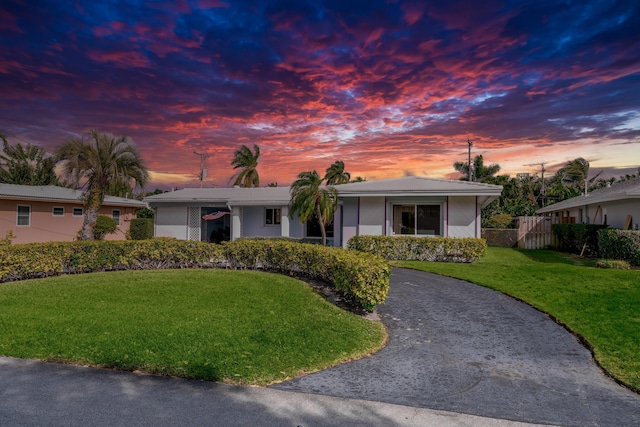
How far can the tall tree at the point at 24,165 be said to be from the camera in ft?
114

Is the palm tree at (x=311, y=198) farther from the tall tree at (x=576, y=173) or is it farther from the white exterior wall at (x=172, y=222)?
the tall tree at (x=576, y=173)

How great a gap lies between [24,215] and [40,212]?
2.74ft

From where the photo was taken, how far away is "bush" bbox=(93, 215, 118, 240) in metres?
25.1

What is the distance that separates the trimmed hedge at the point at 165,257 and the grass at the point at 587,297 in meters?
4.41

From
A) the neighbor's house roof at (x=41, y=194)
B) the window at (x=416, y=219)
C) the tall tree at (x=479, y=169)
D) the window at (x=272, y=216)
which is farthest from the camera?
the tall tree at (x=479, y=169)

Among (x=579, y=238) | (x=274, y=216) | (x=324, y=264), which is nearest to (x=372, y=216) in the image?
(x=274, y=216)

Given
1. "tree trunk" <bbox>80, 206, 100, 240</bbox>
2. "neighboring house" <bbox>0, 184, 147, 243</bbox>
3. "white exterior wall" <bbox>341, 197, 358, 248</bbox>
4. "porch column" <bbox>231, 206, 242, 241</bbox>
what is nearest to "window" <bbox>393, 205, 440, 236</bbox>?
"white exterior wall" <bbox>341, 197, 358, 248</bbox>

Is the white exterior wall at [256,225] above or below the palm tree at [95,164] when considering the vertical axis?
below

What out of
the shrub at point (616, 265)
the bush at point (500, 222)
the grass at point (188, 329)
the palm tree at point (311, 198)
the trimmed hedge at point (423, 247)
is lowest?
the grass at point (188, 329)

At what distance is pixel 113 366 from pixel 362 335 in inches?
144

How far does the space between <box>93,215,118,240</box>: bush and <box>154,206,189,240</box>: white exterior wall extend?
433cm

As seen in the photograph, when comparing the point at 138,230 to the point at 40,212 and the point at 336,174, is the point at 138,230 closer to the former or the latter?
the point at 40,212

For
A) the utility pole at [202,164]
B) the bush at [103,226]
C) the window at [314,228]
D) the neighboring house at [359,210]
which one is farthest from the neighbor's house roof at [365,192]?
the utility pole at [202,164]

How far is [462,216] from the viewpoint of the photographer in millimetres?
18094
